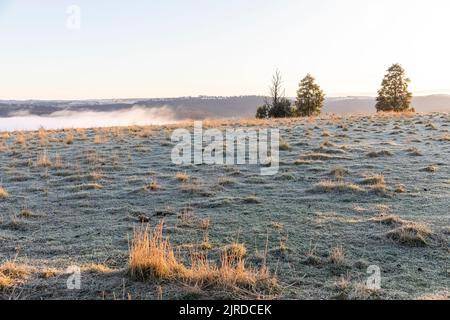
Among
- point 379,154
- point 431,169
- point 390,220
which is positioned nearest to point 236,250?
point 390,220

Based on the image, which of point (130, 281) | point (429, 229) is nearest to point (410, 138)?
point (429, 229)

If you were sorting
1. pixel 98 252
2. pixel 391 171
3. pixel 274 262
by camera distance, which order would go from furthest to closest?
pixel 391 171 → pixel 98 252 → pixel 274 262

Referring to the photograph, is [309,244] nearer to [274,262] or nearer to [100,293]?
[274,262]

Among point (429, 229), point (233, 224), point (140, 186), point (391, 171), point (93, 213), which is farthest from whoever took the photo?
point (391, 171)

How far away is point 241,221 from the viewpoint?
834cm

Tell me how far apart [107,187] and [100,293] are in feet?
22.8

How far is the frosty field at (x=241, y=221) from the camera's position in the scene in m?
5.18

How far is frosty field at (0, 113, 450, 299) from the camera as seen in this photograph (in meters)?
5.18

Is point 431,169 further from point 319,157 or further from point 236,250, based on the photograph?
point 236,250

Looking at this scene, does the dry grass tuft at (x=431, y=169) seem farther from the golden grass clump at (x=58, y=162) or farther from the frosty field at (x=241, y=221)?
the golden grass clump at (x=58, y=162)

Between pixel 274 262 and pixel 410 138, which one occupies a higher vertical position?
pixel 410 138

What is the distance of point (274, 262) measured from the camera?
617cm

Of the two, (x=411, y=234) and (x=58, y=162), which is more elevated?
(x=58, y=162)

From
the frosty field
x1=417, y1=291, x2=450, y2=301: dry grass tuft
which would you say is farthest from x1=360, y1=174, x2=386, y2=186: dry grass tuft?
x1=417, y1=291, x2=450, y2=301: dry grass tuft
